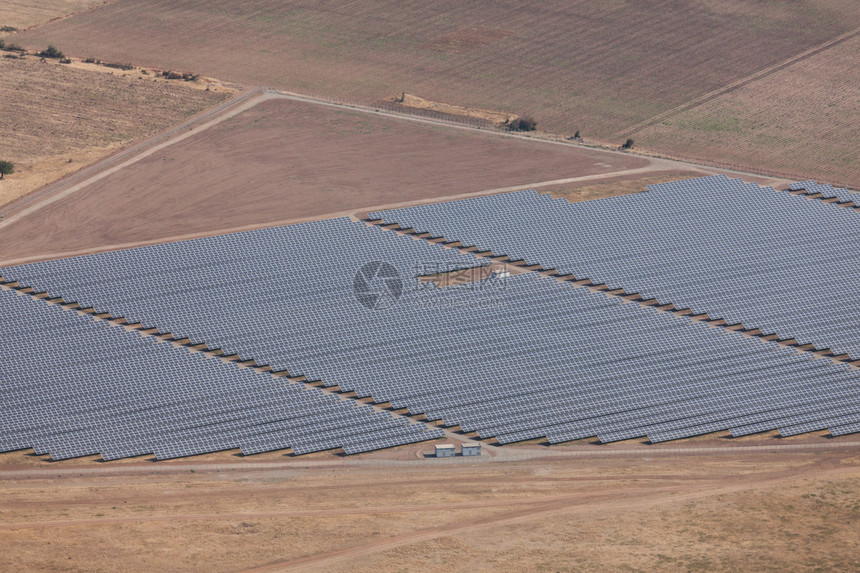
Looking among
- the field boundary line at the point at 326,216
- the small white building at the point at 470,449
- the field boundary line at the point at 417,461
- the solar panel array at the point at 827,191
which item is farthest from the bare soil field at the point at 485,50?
the small white building at the point at 470,449

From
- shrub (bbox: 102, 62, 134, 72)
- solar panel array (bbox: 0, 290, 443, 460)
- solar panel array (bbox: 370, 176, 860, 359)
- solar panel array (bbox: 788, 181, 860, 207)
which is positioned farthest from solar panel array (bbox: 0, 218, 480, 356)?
shrub (bbox: 102, 62, 134, 72)

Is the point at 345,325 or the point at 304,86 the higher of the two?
the point at 304,86

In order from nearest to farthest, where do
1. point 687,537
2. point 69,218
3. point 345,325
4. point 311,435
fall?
point 687,537 → point 311,435 → point 345,325 → point 69,218

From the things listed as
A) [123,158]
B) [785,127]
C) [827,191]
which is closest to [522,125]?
[785,127]

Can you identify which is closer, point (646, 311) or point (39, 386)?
point (39, 386)

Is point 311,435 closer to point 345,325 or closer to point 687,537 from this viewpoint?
point 345,325

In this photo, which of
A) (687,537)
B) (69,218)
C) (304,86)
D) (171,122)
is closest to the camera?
(687,537)

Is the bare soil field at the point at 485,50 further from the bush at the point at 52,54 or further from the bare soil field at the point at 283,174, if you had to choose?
the bare soil field at the point at 283,174

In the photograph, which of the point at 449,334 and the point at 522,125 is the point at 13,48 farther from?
the point at 449,334

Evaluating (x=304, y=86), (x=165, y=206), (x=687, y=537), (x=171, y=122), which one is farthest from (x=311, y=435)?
(x=304, y=86)
